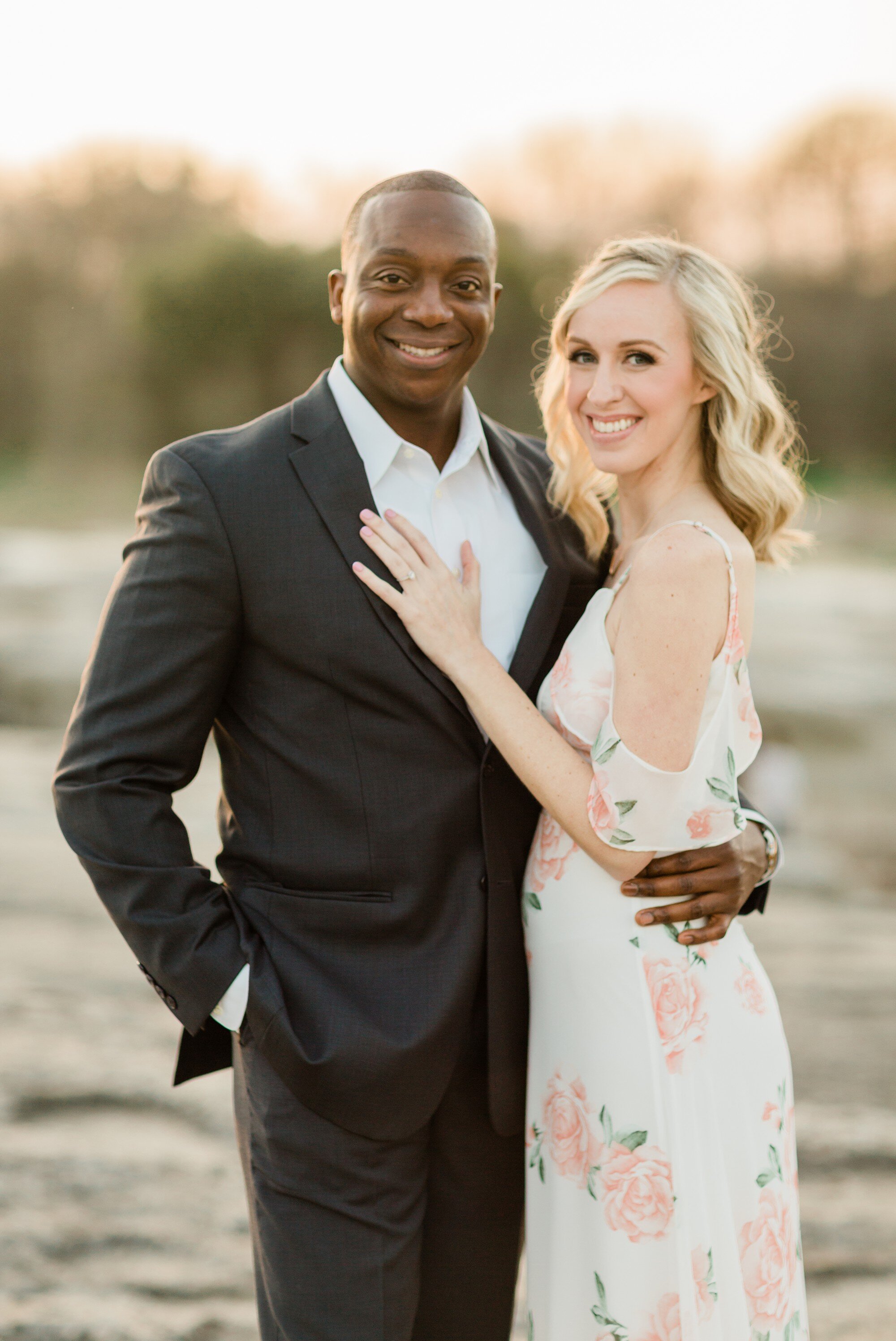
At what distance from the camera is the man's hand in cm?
203

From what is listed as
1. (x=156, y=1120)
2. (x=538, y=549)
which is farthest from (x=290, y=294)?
(x=538, y=549)

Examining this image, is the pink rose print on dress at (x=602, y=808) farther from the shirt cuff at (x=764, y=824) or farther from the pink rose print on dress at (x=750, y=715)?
the shirt cuff at (x=764, y=824)

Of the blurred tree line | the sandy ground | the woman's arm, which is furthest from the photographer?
the blurred tree line

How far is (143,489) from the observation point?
2111 millimetres

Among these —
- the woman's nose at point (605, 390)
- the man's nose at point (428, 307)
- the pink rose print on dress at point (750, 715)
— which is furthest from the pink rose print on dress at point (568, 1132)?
the man's nose at point (428, 307)

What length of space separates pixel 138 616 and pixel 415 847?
22.9 inches

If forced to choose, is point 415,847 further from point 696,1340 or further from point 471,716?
point 696,1340

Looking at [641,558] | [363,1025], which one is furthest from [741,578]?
[363,1025]

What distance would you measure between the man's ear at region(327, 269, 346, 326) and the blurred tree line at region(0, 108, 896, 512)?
18596 mm

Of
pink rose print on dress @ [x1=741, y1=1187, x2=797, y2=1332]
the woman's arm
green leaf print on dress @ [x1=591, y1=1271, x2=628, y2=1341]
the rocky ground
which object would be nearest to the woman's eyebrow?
the woman's arm

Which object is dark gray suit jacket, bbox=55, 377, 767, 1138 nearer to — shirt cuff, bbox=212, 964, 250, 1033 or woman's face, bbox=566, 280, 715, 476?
shirt cuff, bbox=212, 964, 250, 1033

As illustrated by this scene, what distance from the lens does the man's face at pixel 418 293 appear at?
2.13 metres

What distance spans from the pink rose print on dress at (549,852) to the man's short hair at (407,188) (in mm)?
1078

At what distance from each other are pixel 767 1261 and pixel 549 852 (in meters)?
0.74
